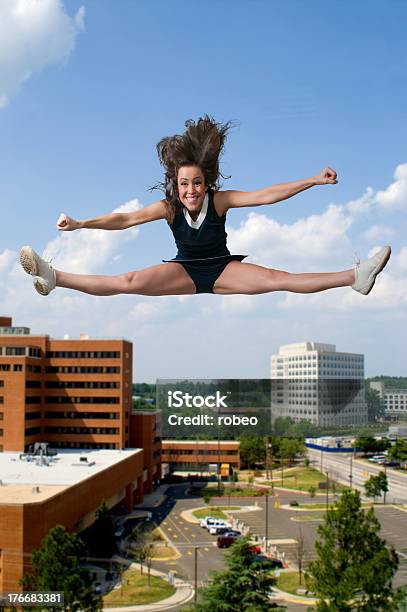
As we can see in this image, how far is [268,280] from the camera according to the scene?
5.91 metres

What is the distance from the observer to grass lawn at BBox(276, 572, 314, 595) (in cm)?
2174

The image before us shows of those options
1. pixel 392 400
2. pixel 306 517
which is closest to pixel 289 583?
pixel 306 517

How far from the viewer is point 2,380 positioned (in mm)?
35500

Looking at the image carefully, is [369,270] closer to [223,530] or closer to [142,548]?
[142,548]

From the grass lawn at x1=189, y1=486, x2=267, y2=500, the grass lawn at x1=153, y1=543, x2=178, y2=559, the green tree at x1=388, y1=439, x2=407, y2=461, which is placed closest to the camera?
the grass lawn at x1=153, y1=543, x2=178, y2=559

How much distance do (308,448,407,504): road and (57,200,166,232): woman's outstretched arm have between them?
1378 inches

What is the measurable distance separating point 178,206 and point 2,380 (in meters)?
31.8

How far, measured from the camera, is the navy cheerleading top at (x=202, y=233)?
5816 millimetres

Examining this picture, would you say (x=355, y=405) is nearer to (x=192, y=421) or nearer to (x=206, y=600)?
(x=192, y=421)

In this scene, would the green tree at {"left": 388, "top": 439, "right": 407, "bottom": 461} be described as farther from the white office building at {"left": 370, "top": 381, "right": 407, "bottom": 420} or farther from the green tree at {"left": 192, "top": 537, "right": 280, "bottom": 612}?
the white office building at {"left": 370, "top": 381, "right": 407, "bottom": 420}

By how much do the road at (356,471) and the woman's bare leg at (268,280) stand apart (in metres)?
34.5

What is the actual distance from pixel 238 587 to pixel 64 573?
4.46 metres

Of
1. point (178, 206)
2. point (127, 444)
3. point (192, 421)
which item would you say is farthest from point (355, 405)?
point (127, 444)

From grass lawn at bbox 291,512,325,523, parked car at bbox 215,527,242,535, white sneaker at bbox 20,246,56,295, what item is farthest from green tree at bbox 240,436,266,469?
white sneaker at bbox 20,246,56,295
